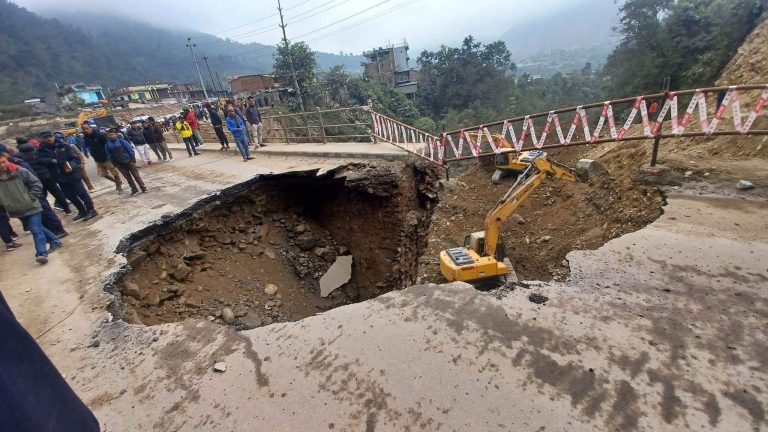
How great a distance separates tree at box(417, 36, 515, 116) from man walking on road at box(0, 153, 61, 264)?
1523 inches

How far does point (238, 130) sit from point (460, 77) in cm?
3629

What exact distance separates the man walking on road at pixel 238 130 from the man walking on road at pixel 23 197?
15.1ft

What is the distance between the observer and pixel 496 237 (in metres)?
5.06

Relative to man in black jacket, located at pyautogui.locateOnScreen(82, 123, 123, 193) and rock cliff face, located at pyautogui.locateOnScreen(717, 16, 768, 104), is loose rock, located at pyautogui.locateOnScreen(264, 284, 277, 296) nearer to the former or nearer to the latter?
man in black jacket, located at pyautogui.locateOnScreen(82, 123, 123, 193)

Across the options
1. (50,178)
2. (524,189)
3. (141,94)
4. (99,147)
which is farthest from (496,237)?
(141,94)

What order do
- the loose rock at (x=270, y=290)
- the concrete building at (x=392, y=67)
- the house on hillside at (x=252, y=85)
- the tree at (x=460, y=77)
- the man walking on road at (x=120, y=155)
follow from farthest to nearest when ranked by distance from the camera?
the concrete building at (x=392, y=67)
the house on hillside at (x=252, y=85)
the tree at (x=460, y=77)
the man walking on road at (x=120, y=155)
the loose rock at (x=270, y=290)

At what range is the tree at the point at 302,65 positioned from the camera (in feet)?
105

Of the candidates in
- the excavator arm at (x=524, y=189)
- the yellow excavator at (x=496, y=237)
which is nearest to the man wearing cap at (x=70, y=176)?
the yellow excavator at (x=496, y=237)

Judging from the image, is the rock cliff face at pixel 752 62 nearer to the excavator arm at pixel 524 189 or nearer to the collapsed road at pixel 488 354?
the excavator arm at pixel 524 189

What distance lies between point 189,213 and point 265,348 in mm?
4054

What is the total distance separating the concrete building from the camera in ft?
179

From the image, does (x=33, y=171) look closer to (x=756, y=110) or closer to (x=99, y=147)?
(x=99, y=147)

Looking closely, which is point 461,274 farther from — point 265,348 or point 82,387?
point 82,387

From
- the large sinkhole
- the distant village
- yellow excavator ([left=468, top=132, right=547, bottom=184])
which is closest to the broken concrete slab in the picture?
the large sinkhole
